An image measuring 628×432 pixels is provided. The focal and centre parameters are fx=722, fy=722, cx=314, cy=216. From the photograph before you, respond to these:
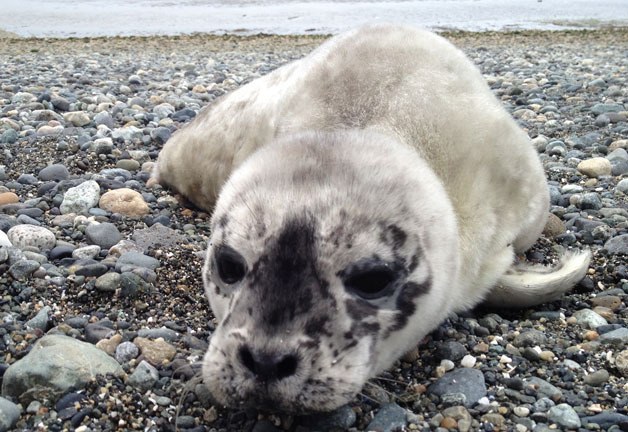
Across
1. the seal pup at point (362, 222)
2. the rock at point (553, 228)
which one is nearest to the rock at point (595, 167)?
the rock at point (553, 228)

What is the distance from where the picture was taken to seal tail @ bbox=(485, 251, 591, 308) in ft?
10.7

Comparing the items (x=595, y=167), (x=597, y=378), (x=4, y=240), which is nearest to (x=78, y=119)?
(x=4, y=240)

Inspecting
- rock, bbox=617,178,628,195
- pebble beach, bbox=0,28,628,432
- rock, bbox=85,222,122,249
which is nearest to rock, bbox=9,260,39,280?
pebble beach, bbox=0,28,628,432

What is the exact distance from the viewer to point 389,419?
2.39 m

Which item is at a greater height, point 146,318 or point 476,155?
point 476,155

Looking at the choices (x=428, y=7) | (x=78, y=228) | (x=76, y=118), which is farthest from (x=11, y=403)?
(x=428, y=7)

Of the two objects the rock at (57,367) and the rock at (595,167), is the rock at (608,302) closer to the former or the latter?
the rock at (595,167)

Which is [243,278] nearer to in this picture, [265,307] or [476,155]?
[265,307]

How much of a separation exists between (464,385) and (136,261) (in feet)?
5.74

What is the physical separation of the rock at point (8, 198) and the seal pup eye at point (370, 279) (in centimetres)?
286

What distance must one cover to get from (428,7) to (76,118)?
73.9 feet

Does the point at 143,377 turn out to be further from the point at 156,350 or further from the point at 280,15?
the point at 280,15

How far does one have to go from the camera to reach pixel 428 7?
88.4 ft

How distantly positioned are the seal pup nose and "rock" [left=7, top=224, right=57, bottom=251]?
2.03m
